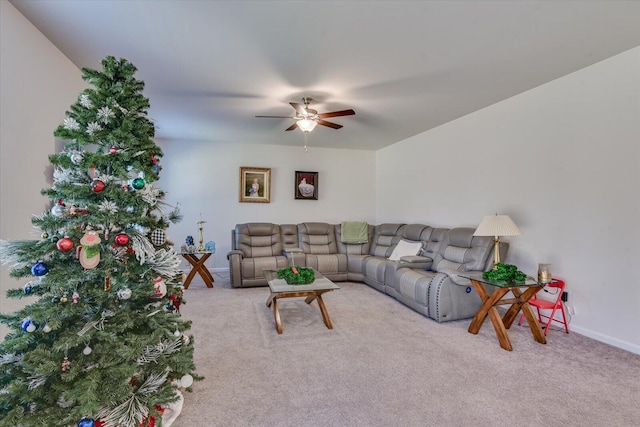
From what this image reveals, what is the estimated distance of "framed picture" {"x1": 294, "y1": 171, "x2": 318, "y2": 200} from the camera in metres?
6.20

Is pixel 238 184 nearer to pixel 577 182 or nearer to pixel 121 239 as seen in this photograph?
pixel 121 239

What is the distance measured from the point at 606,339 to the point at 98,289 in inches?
152

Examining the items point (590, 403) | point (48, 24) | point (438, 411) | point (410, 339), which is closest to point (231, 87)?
point (48, 24)

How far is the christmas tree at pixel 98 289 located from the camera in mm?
1206

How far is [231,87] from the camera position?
323 cm

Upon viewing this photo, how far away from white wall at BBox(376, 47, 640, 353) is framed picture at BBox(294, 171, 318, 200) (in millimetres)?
2960

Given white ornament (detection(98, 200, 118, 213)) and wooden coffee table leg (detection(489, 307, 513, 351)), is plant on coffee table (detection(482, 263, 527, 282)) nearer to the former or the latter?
wooden coffee table leg (detection(489, 307, 513, 351))

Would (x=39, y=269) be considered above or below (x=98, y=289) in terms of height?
above

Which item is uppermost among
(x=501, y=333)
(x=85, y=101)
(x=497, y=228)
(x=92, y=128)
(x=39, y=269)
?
(x=85, y=101)

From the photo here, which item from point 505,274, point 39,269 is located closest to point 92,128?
point 39,269

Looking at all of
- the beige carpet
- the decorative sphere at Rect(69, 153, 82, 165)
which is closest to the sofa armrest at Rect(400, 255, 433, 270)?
the beige carpet

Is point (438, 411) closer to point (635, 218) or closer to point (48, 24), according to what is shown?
point (635, 218)

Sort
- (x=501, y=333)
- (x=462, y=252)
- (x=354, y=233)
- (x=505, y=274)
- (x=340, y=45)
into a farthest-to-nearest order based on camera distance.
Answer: (x=354, y=233)
(x=462, y=252)
(x=505, y=274)
(x=501, y=333)
(x=340, y=45)

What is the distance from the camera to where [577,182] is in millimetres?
2930
